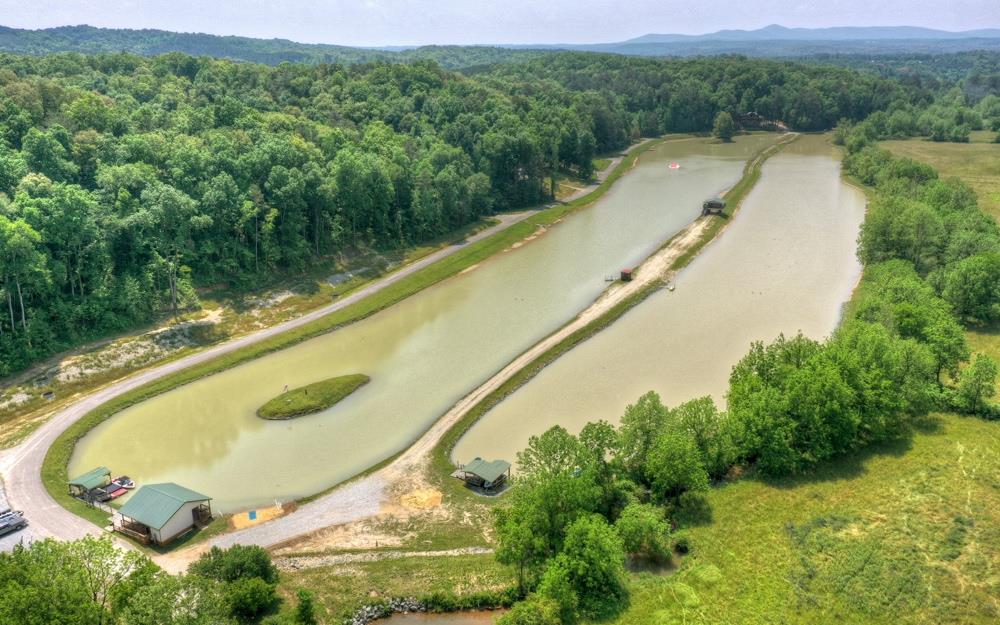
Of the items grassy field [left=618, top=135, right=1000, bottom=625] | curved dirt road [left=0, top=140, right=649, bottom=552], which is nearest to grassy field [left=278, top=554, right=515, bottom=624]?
curved dirt road [left=0, top=140, right=649, bottom=552]

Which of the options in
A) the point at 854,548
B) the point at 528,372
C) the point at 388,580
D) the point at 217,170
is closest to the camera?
the point at 388,580

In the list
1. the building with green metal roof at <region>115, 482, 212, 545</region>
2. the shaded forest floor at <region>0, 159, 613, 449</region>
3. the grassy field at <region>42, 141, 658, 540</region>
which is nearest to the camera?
the building with green metal roof at <region>115, 482, 212, 545</region>

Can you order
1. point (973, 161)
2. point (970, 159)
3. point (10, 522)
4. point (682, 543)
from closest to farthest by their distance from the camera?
point (682, 543), point (10, 522), point (973, 161), point (970, 159)

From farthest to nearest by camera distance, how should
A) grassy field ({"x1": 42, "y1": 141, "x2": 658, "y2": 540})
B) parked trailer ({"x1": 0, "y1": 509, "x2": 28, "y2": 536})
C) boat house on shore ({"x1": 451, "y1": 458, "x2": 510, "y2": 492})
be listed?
1. grassy field ({"x1": 42, "y1": 141, "x2": 658, "y2": 540})
2. boat house on shore ({"x1": 451, "y1": 458, "x2": 510, "y2": 492})
3. parked trailer ({"x1": 0, "y1": 509, "x2": 28, "y2": 536})

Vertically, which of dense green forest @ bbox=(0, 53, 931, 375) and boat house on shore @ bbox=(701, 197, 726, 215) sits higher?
dense green forest @ bbox=(0, 53, 931, 375)

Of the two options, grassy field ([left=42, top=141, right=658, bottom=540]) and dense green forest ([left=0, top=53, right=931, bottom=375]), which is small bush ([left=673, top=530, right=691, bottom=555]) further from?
dense green forest ([left=0, top=53, right=931, bottom=375])

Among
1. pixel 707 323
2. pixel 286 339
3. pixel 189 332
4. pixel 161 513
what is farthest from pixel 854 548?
pixel 189 332

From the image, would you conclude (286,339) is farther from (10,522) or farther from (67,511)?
(10,522)
